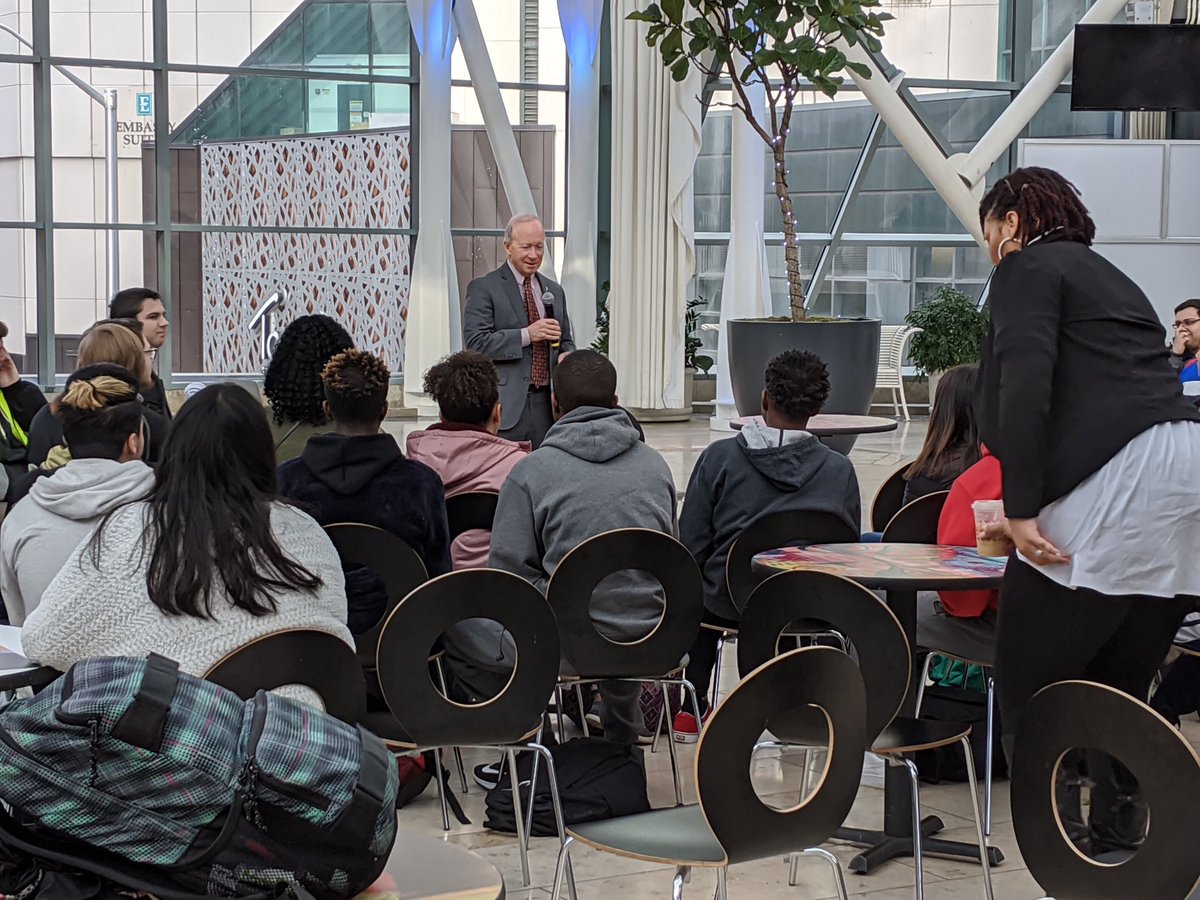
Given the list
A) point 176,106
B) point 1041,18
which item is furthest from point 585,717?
point 1041,18

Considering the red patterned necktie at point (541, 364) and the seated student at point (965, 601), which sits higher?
the red patterned necktie at point (541, 364)

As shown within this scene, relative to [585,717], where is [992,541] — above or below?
above

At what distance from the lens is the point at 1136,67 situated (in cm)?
1036

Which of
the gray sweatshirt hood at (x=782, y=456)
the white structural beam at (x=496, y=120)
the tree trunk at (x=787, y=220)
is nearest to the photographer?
the gray sweatshirt hood at (x=782, y=456)

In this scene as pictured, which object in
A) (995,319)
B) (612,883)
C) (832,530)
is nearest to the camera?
(995,319)

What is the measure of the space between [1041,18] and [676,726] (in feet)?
37.2

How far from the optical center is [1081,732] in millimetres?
2041

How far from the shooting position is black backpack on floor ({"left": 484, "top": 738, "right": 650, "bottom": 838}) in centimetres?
352

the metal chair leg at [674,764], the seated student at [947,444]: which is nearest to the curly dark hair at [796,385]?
the seated student at [947,444]

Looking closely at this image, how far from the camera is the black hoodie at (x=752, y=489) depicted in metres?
4.04

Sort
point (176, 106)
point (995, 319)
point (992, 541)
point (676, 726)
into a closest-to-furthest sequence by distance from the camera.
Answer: point (995, 319)
point (992, 541)
point (676, 726)
point (176, 106)

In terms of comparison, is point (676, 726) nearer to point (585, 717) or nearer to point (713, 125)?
point (585, 717)

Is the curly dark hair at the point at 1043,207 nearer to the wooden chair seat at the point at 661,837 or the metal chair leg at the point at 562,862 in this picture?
the wooden chair seat at the point at 661,837

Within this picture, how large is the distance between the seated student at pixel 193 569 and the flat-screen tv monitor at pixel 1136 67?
29.8ft
